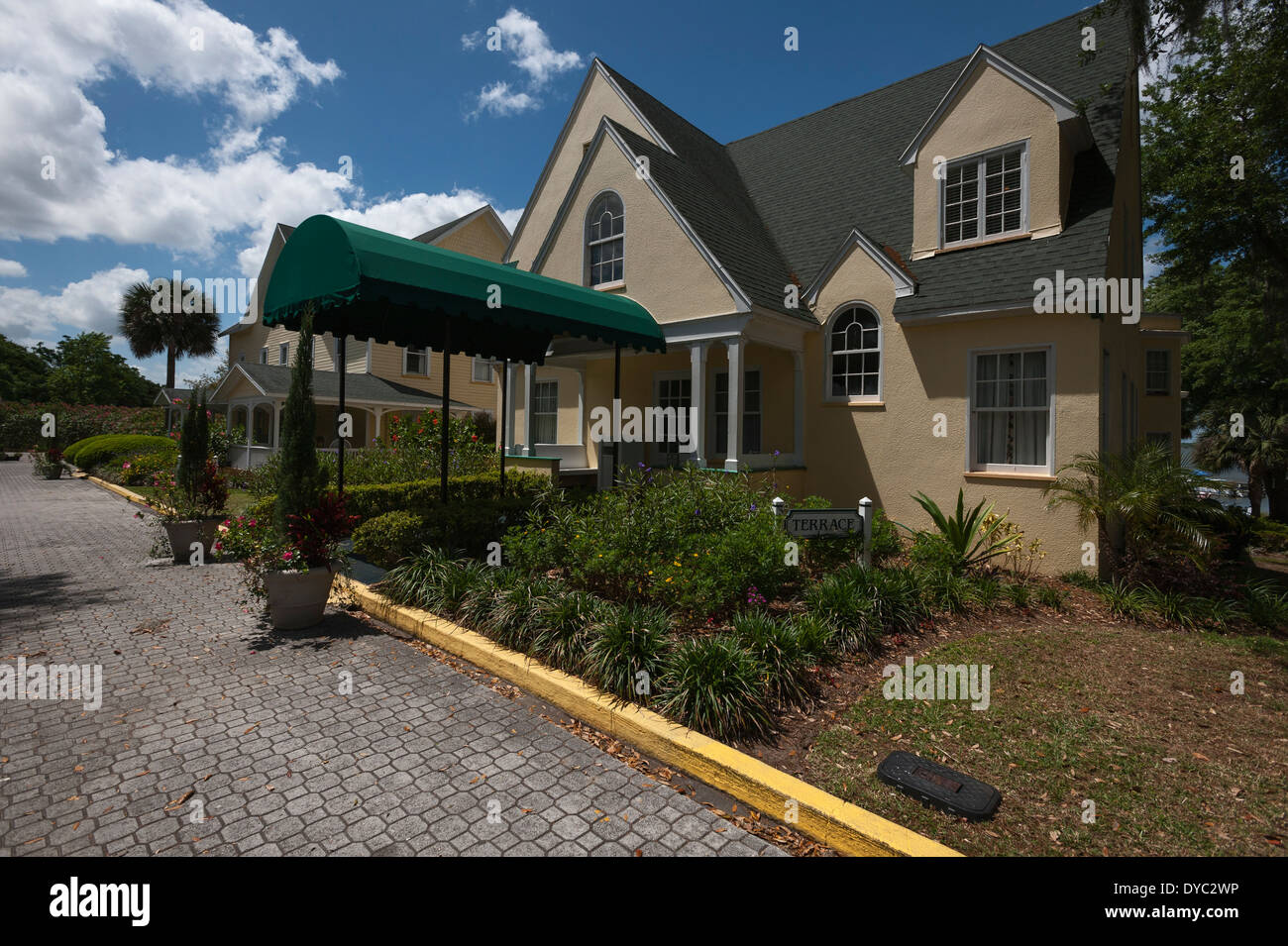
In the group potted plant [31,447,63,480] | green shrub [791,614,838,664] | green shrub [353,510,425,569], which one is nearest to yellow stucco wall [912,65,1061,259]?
green shrub [791,614,838,664]

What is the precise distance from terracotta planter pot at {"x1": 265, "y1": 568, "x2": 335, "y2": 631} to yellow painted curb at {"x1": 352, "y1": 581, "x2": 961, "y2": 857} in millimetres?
1610

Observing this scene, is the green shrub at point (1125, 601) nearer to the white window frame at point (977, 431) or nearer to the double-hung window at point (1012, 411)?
the white window frame at point (977, 431)

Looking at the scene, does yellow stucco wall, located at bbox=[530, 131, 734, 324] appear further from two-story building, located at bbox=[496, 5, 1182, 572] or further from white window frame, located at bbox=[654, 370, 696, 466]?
white window frame, located at bbox=[654, 370, 696, 466]

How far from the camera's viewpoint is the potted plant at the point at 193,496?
9992 millimetres

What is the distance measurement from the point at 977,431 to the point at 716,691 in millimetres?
7979

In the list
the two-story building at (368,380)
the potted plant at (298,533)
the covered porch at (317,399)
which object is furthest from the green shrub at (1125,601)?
the covered porch at (317,399)

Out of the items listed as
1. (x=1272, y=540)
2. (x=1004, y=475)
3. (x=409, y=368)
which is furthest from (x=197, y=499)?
(x=1272, y=540)

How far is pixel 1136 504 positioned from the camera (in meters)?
7.70

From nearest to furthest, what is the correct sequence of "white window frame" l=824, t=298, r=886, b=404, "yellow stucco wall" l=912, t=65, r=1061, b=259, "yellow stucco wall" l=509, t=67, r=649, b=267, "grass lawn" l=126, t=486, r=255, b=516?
"yellow stucco wall" l=912, t=65, r=1061, b=259, "white window frame" l=824, t=298, r=886, b=404, "grass lawn" l=126, t=486, r=255, b=516, "yellow stucco wall" l=509, t=67, r=649, b=267

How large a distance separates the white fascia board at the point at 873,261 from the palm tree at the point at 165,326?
1753 inches

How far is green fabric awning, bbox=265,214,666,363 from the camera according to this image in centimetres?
738

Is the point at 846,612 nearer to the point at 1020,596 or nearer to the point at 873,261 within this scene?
the point at 1020,596

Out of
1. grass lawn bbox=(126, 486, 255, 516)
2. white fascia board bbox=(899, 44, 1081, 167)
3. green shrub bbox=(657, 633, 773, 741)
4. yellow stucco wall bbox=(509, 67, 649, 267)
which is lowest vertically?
green shrub bbox=(657, 633, 773, 741)

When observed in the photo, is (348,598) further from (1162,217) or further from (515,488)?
(1162,217)
